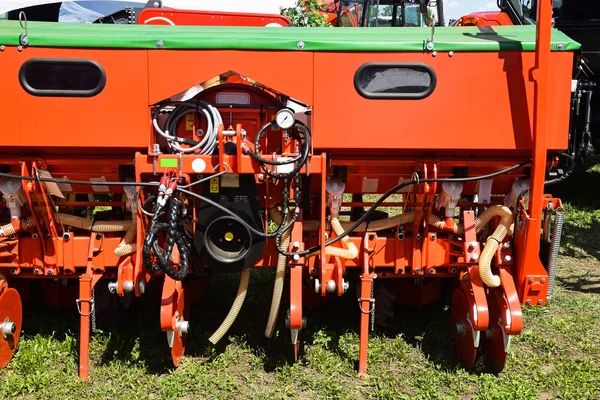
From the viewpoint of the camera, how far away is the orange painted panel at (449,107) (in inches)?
129

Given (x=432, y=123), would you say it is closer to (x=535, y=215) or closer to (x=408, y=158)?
(x=408, y=158)

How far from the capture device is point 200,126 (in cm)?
348

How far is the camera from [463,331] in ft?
12.0

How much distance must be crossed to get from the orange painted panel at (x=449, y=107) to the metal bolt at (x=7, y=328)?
2.13 meters

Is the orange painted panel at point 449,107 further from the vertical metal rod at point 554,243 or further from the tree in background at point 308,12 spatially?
the tree in background at point 308,12

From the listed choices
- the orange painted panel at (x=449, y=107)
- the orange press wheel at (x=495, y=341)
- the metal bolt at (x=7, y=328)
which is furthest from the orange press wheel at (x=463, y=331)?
the metal bolt at (x=7, y=328)

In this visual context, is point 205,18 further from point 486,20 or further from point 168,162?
point 486,20

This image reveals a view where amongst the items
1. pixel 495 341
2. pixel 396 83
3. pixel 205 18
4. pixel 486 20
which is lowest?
pixel 495 341

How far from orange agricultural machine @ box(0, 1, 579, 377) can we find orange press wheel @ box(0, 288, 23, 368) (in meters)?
0.01

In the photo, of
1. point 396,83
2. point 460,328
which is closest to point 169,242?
point 396,83

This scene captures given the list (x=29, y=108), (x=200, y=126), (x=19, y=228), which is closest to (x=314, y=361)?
(x=200, y=126)

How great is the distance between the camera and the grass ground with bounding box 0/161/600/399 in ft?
11.4

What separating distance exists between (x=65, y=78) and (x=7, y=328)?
60.1 inches

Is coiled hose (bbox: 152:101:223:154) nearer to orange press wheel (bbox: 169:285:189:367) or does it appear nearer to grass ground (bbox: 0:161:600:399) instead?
orange press wheel (bbox: 169:285:189:367)
